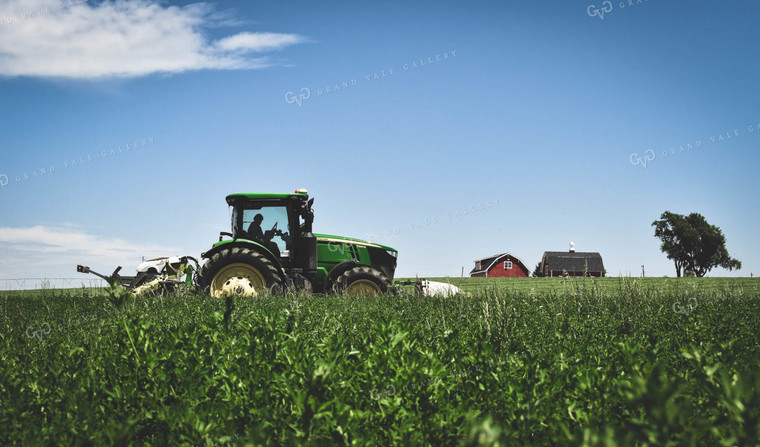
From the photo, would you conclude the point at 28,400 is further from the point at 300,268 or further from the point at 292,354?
the point at 300,268

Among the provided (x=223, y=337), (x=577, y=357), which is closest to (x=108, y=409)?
(x=223, y=337)

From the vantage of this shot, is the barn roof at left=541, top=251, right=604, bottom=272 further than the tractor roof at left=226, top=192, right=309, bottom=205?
Yes

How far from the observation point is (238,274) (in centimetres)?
1043

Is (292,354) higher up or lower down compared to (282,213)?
lower down

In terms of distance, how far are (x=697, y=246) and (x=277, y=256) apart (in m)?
60.8

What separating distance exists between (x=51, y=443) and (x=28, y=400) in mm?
1128

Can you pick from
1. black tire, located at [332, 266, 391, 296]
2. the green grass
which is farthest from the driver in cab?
the green grass

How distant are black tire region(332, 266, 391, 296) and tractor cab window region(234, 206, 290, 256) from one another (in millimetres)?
1478

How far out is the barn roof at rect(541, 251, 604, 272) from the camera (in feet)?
191

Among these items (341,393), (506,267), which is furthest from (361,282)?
(506,267)

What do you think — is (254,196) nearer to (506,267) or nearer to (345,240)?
(345,240)

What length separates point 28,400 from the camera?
2.81 meters

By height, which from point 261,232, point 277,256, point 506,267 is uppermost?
point 261,232

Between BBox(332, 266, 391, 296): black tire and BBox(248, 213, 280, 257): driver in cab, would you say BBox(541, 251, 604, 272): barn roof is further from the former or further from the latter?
BBox(248, 213, 280, 257): driver in cab
